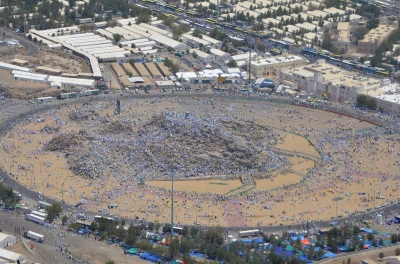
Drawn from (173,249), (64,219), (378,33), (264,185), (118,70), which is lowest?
(118,70)

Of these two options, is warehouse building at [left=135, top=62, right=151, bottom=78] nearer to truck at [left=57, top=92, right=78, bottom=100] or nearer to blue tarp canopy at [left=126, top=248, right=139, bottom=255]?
truck at [left=57, top=92, right=78, bottom=100]

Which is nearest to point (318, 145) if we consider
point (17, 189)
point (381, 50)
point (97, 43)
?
point (17, 189)

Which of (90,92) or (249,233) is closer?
(249,233)

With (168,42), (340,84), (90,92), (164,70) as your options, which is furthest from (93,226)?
(168,42)

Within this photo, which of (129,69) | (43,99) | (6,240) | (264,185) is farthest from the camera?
(129,69)

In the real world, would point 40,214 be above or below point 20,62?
above

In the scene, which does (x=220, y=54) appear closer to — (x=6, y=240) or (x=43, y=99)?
(x=43, y=99)

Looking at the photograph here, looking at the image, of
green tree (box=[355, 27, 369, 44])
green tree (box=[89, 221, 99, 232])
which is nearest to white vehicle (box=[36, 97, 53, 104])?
green tree (box=[89, 221, 99, 232])
